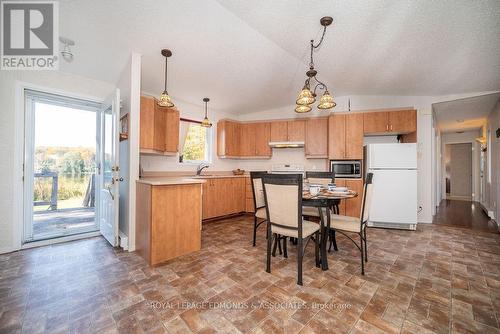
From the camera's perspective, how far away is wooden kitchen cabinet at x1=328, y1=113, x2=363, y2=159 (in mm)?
4059

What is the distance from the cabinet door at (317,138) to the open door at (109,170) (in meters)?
3.69

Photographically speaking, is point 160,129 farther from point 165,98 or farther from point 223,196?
point 223,196

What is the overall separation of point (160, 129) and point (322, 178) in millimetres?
3006

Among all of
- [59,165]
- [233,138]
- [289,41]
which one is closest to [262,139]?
[233,138]

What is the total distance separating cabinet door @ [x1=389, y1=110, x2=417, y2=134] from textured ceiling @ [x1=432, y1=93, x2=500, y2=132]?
0.79m

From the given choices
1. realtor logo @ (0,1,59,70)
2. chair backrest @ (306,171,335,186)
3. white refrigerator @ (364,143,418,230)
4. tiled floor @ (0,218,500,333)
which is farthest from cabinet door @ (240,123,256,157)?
realtor logo @ (0,1,59,70)

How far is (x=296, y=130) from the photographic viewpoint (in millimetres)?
4797

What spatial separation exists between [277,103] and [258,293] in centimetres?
417

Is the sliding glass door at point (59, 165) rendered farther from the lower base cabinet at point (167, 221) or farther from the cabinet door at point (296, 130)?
the cabinet door at point (296, 130)

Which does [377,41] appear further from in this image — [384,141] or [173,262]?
[173,262]

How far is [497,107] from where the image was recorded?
4008mm

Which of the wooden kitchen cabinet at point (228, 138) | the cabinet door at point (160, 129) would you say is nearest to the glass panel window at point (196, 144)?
the wooden kitchen cabinet at point (228, 138)

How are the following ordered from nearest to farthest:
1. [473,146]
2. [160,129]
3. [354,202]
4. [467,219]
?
[160,129] → [354,202] → [467,219] → [473,146]

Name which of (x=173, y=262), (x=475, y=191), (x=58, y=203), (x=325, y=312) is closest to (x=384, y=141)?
(x=325, y=312)
